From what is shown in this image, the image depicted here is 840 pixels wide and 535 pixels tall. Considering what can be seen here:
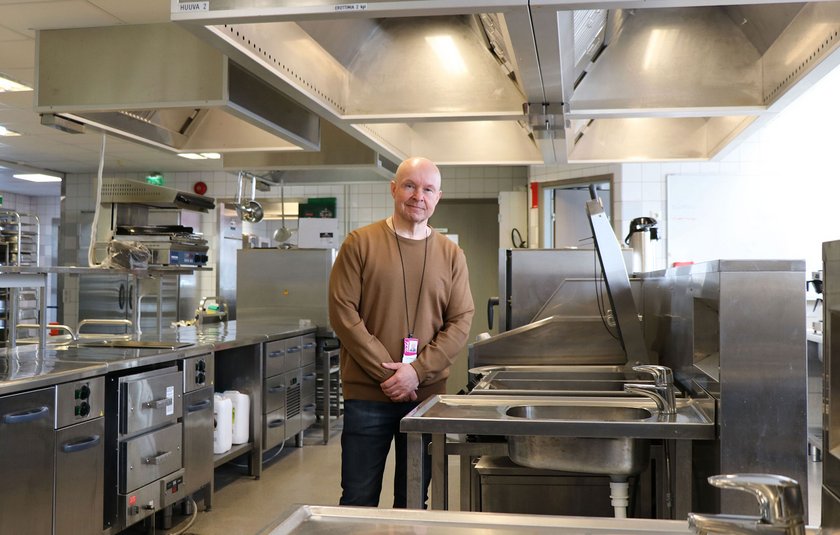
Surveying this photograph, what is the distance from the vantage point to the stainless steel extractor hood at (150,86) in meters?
3.52

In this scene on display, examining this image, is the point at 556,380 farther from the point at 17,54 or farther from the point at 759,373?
the point at 17,54

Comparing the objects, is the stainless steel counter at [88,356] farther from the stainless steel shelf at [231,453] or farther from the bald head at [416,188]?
the bald head at [416,188]

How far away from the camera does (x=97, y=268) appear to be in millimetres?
3830

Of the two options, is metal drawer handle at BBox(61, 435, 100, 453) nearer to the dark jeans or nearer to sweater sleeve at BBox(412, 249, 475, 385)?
the dark jeans

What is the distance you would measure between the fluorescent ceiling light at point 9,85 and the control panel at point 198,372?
2.55 m

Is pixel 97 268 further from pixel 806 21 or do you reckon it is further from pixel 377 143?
pixel 806 21

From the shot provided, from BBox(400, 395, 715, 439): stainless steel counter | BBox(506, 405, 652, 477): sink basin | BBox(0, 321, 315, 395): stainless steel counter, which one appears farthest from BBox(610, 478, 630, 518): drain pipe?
BBox(0, 321, 315, 395): stainless steel counter

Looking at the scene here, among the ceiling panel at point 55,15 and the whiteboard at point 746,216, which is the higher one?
the ceiling panel at point 55,15

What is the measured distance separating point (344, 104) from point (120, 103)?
58.6 inches

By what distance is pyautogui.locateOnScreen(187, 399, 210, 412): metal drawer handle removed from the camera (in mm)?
3882

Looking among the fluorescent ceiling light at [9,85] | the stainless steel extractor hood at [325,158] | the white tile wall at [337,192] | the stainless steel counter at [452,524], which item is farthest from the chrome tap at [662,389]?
the white tile wall at [337,192]

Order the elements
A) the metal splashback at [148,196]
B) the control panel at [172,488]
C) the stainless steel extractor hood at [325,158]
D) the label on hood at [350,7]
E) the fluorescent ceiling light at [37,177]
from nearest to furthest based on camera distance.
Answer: the label on hood at [350,7], the control panel at [172,488], the stainless steel extractor hood at [325,158], the metal splashback at [148,196], the fluorescent ceiling light at [37,177]

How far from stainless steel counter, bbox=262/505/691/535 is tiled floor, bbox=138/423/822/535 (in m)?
2.59

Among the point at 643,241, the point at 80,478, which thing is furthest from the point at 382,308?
the point at 643,241
